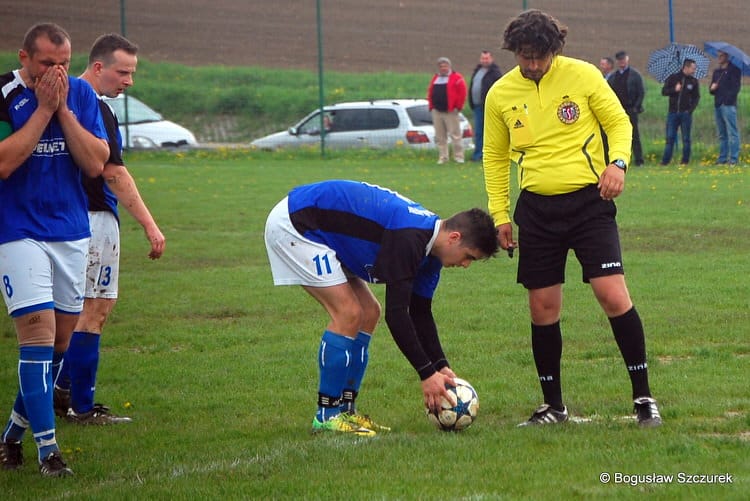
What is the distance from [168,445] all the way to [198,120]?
27.5 meters

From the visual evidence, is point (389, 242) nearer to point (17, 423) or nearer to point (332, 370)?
point (332, 370)

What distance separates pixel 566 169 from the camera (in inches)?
235

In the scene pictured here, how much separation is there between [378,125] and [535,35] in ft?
71.0

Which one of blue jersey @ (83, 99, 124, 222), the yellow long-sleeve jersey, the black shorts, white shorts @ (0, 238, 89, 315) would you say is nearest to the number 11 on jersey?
the black shorts

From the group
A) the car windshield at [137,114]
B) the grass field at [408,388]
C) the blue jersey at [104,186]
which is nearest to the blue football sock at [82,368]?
the grass field at [408,388]

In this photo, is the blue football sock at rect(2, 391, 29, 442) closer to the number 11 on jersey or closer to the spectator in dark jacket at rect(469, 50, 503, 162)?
the number 11 on jersey

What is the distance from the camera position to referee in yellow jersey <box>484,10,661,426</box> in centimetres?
591

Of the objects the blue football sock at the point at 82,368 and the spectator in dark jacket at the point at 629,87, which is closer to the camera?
the blue football sock at the point at 82,368

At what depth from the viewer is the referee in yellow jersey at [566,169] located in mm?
5910

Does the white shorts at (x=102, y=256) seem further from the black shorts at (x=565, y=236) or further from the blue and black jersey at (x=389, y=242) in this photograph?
the black shorts at (x=565, y=236)

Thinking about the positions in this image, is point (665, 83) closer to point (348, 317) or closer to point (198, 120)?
point (198, 120)

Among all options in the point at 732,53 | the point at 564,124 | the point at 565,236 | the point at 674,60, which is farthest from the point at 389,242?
the point at 732,53

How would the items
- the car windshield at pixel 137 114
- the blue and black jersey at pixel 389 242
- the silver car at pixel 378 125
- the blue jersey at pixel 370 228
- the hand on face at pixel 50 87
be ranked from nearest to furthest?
the hand on face at pixel 50 87 → the blue and black jersey at pixel 389 242 → the blue jersey at pixel 370 228 → the silver car at pixel 378 125 → the car windshield at pixel 137 114

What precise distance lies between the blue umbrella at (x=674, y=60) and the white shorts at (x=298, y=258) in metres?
17.6
